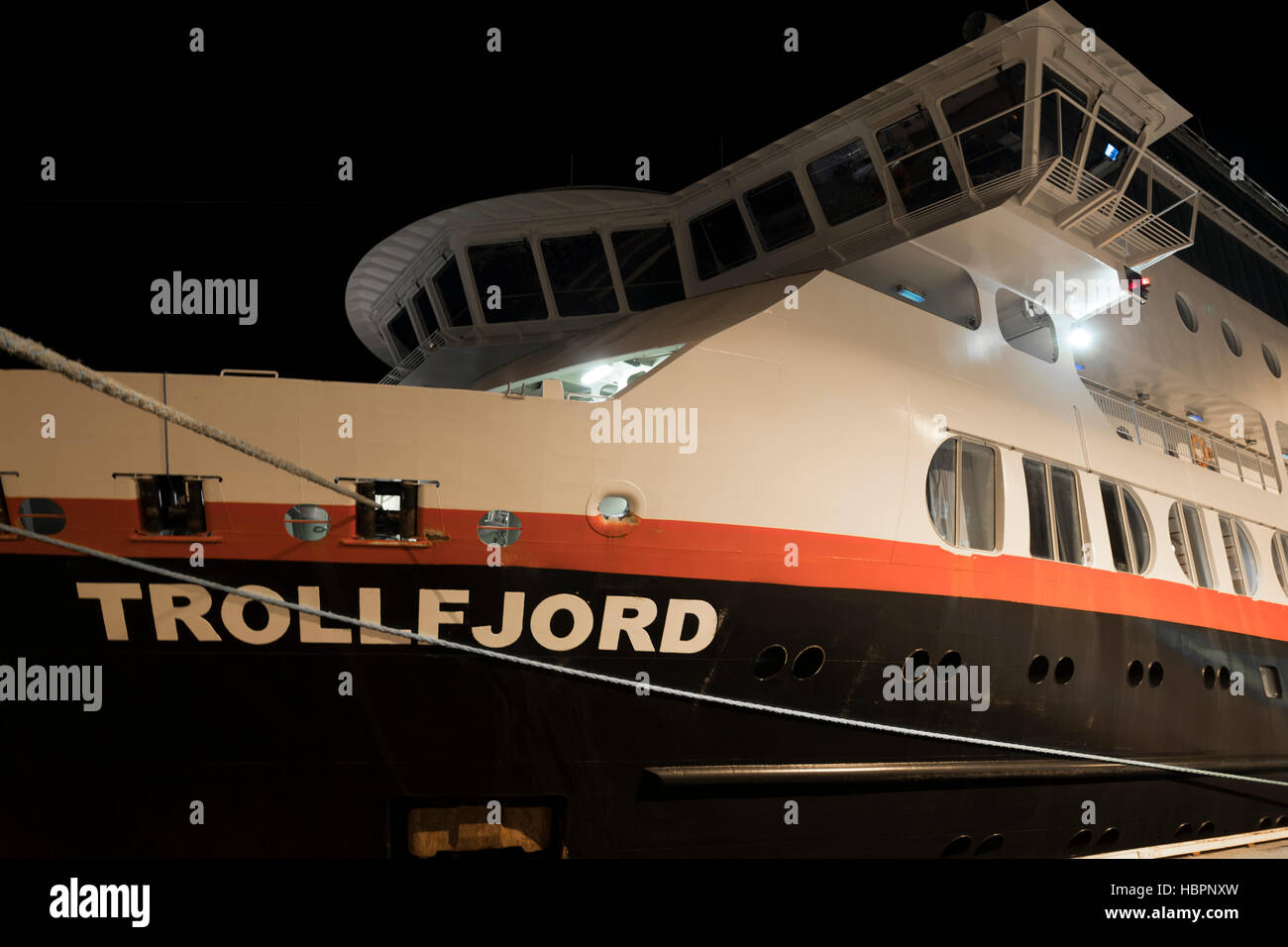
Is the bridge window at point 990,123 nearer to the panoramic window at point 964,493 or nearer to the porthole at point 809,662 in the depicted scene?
the panoramic window at point 964,493

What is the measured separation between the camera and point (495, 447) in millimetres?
5926

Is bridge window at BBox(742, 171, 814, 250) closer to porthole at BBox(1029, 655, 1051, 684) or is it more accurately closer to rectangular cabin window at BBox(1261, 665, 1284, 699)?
porthole at BBox(1029, 655, 1051, 684)

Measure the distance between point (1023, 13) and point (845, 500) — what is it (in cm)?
480

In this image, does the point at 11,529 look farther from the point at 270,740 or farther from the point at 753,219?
the point at 753,219

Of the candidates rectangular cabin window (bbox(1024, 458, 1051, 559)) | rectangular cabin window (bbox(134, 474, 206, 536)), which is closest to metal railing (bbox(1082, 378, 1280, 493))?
rectangular cabin window (bbox(1024, 458, 1051, 559))

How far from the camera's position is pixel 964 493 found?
7941 millimetres

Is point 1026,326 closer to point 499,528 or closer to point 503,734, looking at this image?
point 499,528

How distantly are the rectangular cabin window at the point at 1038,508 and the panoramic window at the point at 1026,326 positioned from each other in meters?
1.86

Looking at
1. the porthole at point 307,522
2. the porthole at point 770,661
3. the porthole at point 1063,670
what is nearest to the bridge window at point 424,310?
the porthole at point 307,522

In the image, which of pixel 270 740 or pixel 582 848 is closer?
pixel 270 740

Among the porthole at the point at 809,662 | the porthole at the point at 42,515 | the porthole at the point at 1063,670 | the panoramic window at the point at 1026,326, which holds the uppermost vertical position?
the panoramic window at the point at 1026,326

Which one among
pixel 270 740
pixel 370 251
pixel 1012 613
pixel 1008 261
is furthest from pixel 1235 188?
pixel 270 740

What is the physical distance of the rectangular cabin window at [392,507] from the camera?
5.71 meters

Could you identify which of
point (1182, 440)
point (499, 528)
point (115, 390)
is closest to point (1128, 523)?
point (1182, 440)
